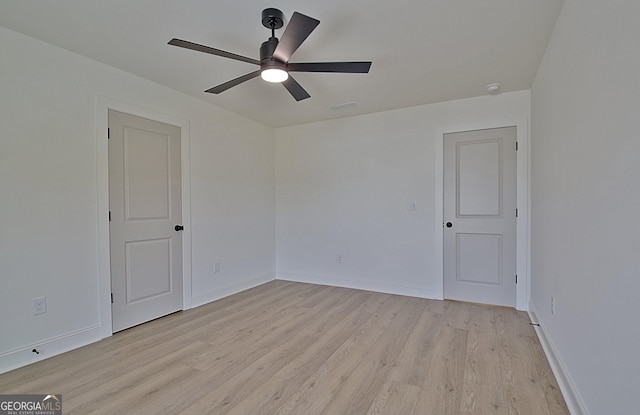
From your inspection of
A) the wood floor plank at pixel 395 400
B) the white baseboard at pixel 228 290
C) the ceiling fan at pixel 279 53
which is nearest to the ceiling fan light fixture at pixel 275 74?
the ceiling fan at pixel 279 53

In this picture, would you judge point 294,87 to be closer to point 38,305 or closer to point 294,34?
point 294,34

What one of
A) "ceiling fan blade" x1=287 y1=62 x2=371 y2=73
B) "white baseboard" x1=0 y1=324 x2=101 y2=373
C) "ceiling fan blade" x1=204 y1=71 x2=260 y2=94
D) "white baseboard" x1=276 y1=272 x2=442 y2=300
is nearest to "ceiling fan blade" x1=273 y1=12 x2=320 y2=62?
"ceiling fan blade" x1=287 y1=62 x2=371 y2=73

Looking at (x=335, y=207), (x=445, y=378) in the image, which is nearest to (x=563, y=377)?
(x=445, y=378)

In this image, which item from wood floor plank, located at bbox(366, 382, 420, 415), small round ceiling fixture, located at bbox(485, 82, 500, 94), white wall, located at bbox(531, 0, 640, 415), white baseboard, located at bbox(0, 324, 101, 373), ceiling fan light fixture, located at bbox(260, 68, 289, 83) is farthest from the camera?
small round ceiling fixture, located at bbox(485, 82, 500, 94)

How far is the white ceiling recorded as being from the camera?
195 cm

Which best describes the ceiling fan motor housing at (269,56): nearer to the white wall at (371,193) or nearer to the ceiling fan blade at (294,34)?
the ceiling fan blade at (294,34)

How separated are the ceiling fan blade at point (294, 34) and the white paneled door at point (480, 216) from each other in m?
2.52

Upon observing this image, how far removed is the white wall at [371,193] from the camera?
3.76 metres

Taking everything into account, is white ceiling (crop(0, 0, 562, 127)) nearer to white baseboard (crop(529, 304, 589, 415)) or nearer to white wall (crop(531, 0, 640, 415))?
white wall (crop(531, 0, 640, 415))

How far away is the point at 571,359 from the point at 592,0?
1931 mm

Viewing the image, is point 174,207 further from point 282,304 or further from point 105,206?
point 282,304

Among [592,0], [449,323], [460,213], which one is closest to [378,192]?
[460,213]

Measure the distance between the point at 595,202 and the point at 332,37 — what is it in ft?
6.33

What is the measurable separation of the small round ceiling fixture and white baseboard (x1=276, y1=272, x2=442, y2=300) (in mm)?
2381
